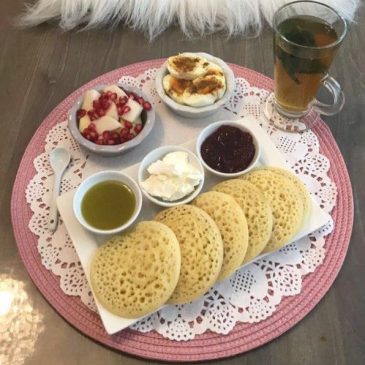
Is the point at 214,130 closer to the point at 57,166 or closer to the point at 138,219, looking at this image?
the point at 138,219

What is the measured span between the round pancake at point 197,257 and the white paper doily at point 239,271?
0.07m

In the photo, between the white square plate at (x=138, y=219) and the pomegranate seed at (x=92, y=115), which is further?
the pomegranate seed at (x=92, y=115)

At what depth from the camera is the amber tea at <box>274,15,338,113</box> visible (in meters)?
1.06

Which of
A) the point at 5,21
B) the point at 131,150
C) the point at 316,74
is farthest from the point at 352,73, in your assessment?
the point at 5,21

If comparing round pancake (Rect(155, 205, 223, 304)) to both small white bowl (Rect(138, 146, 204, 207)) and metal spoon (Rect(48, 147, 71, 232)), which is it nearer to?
small white bowl (Rect(138, 146, 204, 207))

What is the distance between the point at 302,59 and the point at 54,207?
683mm

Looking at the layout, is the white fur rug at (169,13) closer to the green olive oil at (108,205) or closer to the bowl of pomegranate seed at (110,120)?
the bowl of pomegranate seed at (110,120)

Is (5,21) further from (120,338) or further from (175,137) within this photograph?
(120,338)

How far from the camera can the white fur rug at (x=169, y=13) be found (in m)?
1.43

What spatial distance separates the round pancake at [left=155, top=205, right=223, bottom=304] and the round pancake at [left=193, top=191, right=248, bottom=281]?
2 cm

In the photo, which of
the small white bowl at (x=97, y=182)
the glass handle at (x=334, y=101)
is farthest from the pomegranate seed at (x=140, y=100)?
the glass handle at (x=334, y=101)

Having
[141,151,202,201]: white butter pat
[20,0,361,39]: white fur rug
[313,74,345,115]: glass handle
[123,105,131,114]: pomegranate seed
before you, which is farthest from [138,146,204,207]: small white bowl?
[20,0,361,39]: white fur rug

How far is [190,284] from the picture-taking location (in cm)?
87

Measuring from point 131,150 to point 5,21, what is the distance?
2.36 feet
